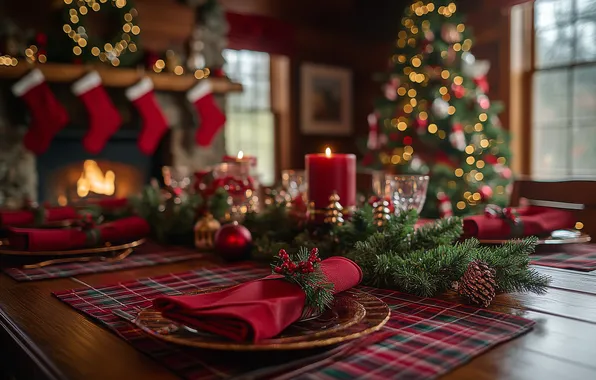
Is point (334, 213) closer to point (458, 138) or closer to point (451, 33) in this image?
point (458, 138)

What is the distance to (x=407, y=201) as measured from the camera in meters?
1.31

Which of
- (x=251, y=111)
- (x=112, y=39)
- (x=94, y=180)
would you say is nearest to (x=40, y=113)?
(x=94, y=180)

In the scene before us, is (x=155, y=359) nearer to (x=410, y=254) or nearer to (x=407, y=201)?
(x=410, y=254)

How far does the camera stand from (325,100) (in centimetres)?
551

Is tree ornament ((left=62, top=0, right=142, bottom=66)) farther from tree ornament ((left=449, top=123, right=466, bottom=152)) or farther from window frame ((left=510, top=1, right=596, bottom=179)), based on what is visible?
window frame ((left=510, top=1, right=596, bottom=179))

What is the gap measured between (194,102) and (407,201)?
339 cm

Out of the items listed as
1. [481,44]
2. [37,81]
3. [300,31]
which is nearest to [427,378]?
[37,81]

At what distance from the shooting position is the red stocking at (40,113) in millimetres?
3773

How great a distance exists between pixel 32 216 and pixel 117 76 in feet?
8.56

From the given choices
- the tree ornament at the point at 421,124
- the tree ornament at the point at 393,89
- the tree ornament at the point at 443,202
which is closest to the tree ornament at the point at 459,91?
the tree ornament at the point at 421,124

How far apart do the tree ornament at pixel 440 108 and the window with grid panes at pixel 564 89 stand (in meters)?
0.87

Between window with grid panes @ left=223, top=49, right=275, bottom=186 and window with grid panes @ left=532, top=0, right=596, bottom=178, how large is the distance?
231 centimetres

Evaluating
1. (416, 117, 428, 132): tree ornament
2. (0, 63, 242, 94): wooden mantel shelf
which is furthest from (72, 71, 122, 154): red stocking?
(416, 117, 428, 132): tree ornament

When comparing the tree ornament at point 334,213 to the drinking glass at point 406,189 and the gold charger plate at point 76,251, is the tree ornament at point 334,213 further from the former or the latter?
the gold charger plate at point 76,251
